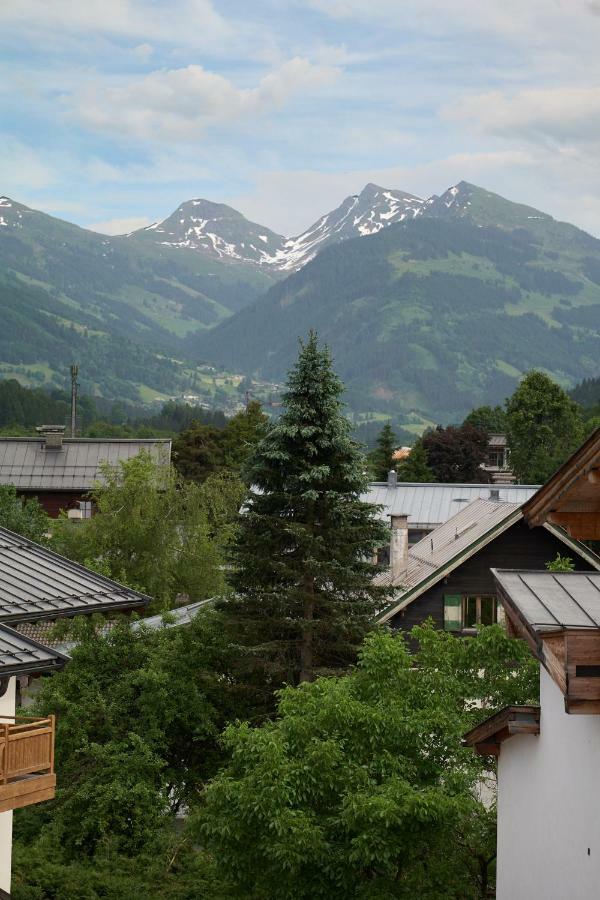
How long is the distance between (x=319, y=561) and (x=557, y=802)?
69.5ft

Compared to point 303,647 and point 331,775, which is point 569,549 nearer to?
point 303,647

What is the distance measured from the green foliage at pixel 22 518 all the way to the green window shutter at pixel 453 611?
2398cm

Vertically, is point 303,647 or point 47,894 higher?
point 303,647

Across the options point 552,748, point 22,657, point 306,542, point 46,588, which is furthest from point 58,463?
point 552,748

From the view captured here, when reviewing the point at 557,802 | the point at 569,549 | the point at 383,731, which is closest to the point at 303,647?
the point at 569,549

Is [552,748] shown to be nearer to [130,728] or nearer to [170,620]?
[130,728]

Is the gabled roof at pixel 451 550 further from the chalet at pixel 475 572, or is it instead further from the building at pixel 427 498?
the building at pixel 427 498

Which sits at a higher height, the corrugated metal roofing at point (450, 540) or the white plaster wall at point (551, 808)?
the corrugated metal roofing at point (450, 540)

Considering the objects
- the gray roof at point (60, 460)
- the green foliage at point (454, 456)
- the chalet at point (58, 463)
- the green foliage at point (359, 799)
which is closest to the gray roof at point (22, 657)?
the green foliage at point (359, 799)

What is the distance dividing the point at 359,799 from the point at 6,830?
600 cm

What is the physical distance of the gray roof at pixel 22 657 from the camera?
1659 centimetres

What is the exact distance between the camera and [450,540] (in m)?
46.4

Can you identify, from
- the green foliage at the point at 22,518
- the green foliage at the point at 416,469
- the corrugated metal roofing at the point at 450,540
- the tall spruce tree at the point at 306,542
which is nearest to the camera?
the tall spruce tree at the point at 306,542

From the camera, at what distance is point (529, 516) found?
951 cm
